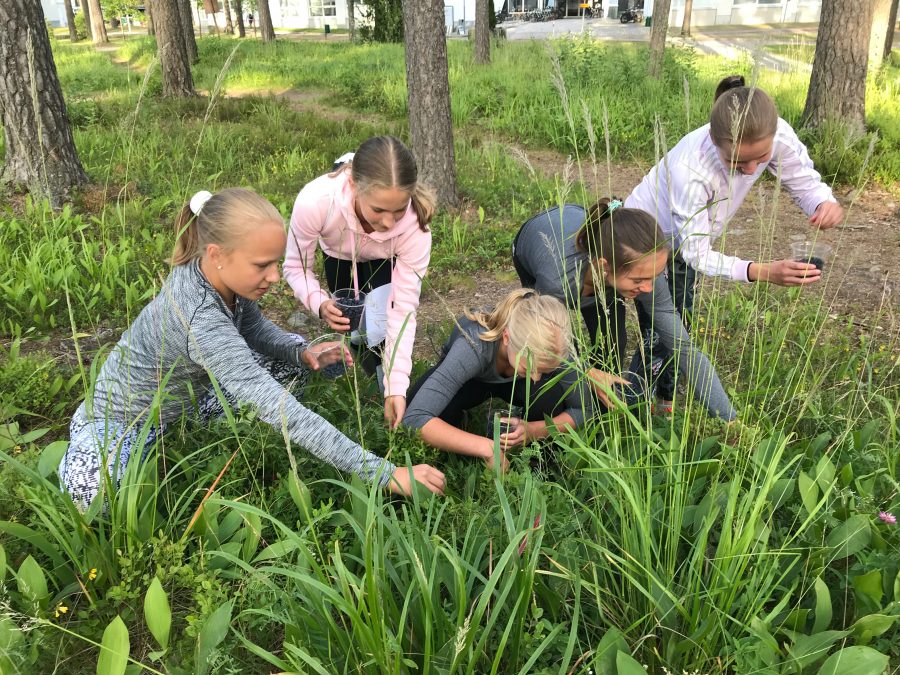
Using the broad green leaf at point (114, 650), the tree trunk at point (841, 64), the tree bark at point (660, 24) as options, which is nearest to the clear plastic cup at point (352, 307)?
the broad green leaf at point (114, 650)

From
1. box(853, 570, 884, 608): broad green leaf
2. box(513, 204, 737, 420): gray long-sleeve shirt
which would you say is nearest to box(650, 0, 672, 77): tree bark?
box(513, 204, 737, 420): gray long-sleeve shirt

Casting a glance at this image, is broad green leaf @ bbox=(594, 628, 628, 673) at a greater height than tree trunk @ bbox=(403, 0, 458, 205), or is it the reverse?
tree trunk @ bbox=(403, 0, 458, 205)

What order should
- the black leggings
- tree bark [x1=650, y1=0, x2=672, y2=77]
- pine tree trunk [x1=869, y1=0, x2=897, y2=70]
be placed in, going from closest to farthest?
the black leggings
pine tree trunk [x1=869, y1=0, x2=897, y2=70]
tree bark [x1=650, y1=0, x2=672, y2=77]

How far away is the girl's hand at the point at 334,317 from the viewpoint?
231cm

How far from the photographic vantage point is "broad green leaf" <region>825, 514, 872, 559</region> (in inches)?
64.1

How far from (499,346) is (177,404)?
1112 mm

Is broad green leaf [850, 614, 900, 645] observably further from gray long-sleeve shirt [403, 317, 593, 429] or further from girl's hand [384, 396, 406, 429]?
girl's hand [384, 396, 406, 429]

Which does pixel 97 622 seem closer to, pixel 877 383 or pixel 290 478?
pixel 290 478

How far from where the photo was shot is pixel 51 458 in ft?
6.44

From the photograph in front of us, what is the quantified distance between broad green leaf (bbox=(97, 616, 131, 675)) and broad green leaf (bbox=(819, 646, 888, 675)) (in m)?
1.44

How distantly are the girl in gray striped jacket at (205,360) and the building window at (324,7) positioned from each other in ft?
141

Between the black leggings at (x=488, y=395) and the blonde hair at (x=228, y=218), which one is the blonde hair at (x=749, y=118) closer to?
the black leggings at (x=488, y=395)

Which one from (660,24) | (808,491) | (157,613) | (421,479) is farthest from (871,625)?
(660,24)

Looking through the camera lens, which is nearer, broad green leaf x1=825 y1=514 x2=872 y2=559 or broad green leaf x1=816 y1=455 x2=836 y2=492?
broad green leaf x1=825 y1=514 x2=872 y2=559
